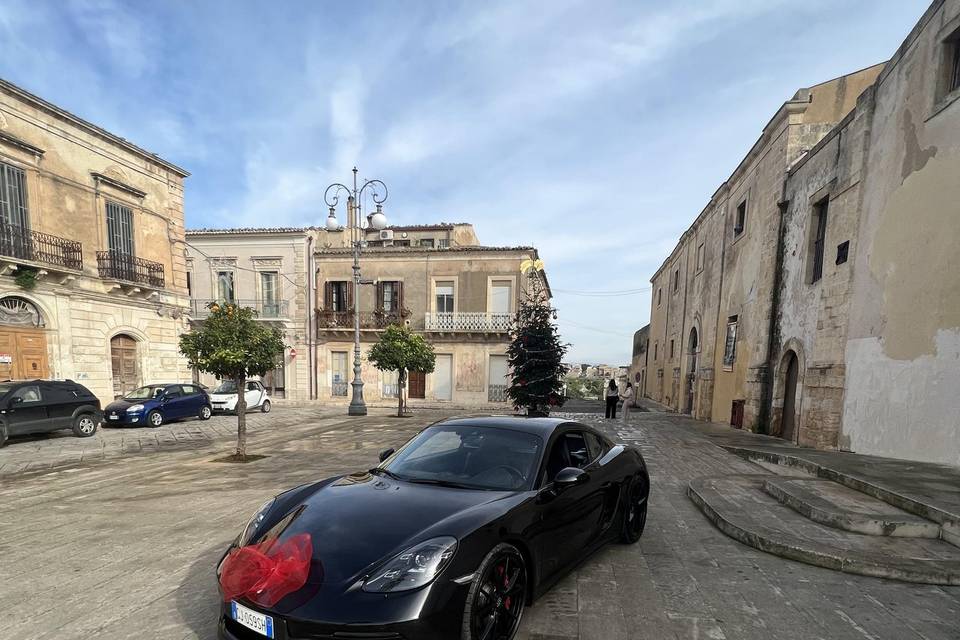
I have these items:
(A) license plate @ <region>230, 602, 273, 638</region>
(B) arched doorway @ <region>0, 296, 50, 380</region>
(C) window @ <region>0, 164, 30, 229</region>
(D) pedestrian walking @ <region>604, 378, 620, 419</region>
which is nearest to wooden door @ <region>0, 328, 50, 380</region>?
(B) arched doorway @ <region>0, 296, 50, 380</region>

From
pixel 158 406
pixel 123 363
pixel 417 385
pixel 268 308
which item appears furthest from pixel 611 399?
pixel 268 308

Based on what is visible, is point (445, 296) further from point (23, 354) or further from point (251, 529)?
point (251, 529)

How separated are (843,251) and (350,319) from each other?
20.5m

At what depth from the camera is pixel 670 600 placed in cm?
305

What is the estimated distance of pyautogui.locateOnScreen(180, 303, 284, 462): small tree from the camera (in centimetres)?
796

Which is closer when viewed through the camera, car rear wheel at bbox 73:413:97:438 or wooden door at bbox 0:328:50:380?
car rear wheel at bbox 73:413:97:438

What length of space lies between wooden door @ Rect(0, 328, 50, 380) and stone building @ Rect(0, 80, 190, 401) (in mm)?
24

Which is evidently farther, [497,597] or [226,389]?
[226,389]

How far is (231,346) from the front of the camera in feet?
26.2

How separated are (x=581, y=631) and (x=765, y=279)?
42.4ft

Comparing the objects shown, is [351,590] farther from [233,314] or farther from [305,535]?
[233,314]

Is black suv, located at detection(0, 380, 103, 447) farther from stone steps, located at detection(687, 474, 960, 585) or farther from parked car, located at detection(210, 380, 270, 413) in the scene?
stone steps, located at detection(687, 474, 960, 585)

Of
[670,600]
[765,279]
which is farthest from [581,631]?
[765,279]

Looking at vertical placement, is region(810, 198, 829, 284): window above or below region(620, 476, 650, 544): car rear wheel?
above
